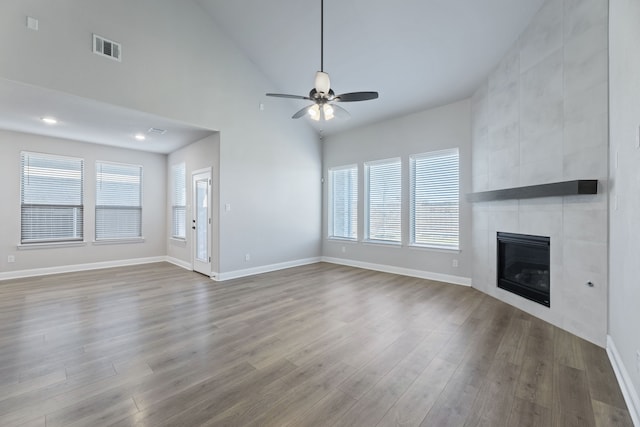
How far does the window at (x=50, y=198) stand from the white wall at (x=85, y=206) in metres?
0.10

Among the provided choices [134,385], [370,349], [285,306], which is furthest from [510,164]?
[134,385]

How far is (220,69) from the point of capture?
5086mm

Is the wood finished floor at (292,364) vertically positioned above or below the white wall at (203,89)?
below

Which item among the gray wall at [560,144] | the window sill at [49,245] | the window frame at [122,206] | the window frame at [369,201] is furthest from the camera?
the window frame at [122,206]

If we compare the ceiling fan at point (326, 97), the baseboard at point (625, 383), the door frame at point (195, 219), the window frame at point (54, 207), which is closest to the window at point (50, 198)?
the window frame at point (54, 207)

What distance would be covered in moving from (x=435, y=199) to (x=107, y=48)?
18.9ft

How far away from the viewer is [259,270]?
Result: 576 cm

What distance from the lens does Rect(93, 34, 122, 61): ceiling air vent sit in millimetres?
3727

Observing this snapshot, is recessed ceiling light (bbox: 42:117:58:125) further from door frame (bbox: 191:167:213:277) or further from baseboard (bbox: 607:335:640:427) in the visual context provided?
baseboard (bbox: 607:335:640:427)

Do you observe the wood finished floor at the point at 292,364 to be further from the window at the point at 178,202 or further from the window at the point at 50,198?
the window at the point at 178,202

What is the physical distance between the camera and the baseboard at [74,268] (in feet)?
16.9

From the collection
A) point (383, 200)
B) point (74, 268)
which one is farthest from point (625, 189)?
point (74, 268)

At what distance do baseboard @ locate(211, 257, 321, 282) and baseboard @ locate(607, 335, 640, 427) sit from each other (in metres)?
5.05

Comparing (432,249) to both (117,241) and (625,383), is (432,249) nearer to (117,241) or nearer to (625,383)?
(625,383)
